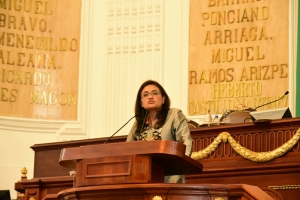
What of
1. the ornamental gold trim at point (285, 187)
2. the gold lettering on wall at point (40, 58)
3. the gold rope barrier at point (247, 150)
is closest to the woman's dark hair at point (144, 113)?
the gold rope barrier at point (247, 150)

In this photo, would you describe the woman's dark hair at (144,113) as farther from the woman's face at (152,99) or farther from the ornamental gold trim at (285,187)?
the ornamental gold trim at (285,187)

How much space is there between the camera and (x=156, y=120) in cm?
521

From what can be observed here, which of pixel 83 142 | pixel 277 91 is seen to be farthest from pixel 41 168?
pixel 277 91

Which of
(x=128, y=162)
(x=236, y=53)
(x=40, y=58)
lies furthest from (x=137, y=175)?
(x=40, y=58)

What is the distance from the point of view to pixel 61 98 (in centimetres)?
A: 968

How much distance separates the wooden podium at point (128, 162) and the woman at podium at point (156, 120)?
0.57 metres

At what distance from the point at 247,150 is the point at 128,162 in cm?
201

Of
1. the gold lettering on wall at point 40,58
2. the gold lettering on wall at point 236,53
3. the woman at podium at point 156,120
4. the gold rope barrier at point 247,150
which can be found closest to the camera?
the woman at podium at point 156,120

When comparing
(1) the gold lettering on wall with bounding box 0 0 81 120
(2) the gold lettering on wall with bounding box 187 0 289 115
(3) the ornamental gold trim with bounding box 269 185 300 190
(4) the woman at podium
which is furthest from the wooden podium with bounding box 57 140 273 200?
(1) the gold lettering on wall with bounding box 0 0 81 120

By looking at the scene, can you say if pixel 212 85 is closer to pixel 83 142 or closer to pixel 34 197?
A: pixel 83 142

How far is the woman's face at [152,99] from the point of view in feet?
17.0

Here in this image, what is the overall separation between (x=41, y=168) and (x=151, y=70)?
98.8 inches

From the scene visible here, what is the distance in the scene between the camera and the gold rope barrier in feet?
19.1

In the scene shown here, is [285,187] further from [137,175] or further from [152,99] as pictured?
[137,175]
